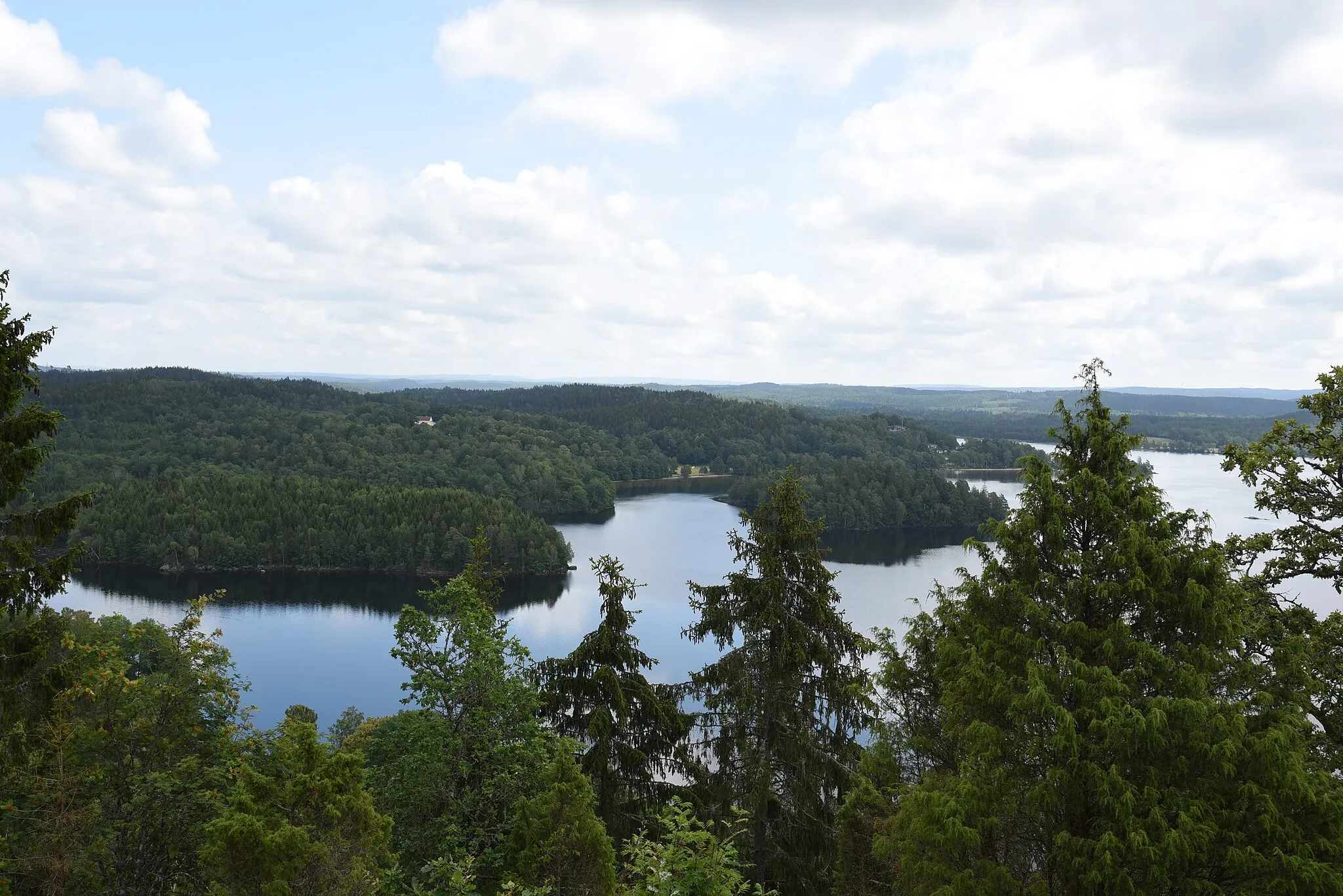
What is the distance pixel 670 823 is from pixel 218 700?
7394mm

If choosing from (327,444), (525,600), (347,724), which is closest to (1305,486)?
(347,724)

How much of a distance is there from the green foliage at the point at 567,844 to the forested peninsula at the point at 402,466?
973 cm

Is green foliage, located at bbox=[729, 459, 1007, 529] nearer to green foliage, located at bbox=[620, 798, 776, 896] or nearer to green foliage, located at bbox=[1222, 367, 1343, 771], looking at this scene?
green foliage, located at bbox=[1222, 367, 1343, 771]

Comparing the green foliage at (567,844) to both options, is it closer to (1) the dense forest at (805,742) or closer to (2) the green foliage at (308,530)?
(1) the dense forest at (805,742)

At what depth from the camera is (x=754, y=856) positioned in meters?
14.0

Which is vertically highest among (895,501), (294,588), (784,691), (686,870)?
(686,870)

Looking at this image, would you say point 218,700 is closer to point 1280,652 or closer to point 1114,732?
point 1114,732

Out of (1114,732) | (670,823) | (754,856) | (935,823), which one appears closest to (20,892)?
(670,823)

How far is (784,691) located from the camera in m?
13.6

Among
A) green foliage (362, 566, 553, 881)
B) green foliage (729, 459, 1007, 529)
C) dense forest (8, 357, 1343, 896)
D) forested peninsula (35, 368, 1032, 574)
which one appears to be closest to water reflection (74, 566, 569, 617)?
forested peninsula (35, 368, 1032, 574)

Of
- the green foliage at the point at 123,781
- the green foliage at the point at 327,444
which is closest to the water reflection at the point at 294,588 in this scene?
the green foliage at the point at 327,444

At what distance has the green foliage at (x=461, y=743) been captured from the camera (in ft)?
39.4

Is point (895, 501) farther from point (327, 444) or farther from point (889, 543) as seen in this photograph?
point (327, 444)

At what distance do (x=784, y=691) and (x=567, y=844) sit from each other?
14.9 feet
